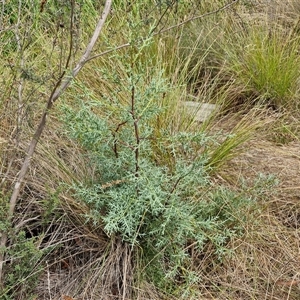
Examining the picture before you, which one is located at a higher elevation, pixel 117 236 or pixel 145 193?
pixel 145 193

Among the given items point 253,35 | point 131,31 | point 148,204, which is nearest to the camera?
point 131,31

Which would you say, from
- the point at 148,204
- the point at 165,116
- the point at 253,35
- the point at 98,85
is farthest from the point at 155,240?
the point at 253,35

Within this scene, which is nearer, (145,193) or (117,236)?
(145,193)

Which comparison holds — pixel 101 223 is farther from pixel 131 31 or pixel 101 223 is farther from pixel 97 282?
pixel 131 31

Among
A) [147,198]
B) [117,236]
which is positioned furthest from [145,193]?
[117,236]

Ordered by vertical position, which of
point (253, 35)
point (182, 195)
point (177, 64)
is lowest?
point (182, 195)

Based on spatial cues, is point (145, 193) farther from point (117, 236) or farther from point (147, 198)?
point (117, 236)

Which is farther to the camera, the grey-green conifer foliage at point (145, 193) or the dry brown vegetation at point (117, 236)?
the dry brown vegetation at point (117, 236)

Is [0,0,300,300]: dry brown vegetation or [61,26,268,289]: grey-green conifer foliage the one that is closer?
[61,26,268,289]: grey-green conifer foliage

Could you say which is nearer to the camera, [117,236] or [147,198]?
[147,198]

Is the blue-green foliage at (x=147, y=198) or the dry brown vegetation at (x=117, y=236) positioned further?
the dry brown vegetation at (x=117, y=236)

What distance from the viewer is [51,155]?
7.65 ft

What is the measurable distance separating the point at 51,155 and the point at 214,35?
5.36 ft

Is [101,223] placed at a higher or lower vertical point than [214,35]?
lower
